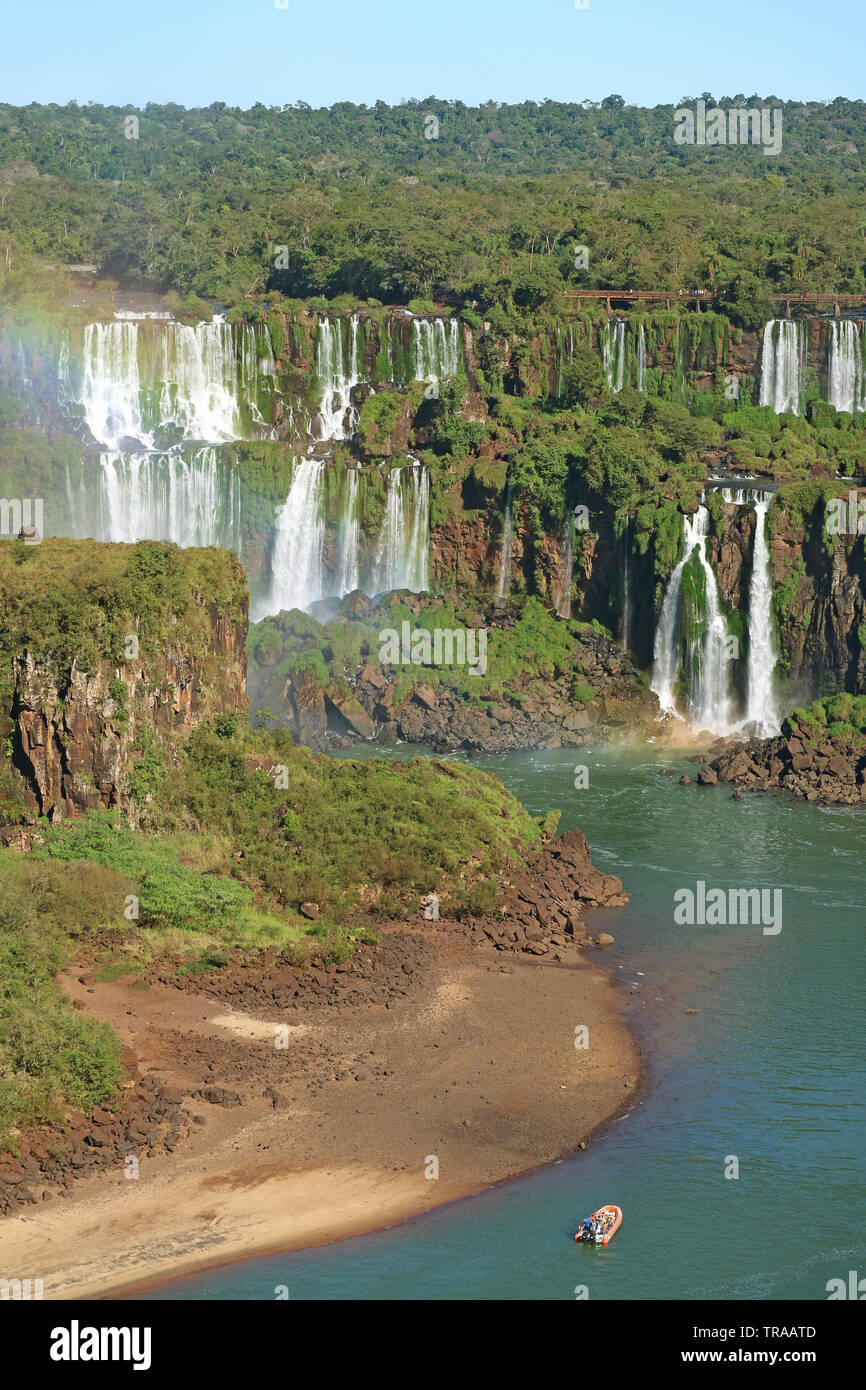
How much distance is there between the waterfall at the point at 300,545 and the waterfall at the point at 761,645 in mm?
16025

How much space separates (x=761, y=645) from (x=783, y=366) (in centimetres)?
1547

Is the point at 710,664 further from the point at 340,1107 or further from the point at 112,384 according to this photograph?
the point at 340,1107

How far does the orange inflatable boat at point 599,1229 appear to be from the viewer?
2756 centimetres

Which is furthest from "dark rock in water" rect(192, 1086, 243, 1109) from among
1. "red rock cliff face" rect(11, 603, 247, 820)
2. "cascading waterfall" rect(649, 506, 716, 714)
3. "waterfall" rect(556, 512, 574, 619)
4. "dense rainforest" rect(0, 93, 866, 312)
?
"dense rainforest" rect(0, 93, 866, 312)

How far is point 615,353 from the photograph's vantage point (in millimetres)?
70688

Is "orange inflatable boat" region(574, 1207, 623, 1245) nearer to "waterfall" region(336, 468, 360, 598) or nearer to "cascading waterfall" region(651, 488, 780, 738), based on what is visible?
"cascading waterfall" region(651, 488, 780, 738)

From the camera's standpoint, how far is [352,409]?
70.8 metres

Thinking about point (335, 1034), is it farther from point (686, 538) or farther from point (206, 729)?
point (686, 538)

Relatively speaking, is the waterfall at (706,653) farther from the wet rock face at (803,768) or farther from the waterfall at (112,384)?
the waterfall at (112,384)

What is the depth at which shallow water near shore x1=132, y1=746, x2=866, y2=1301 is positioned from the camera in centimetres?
2667

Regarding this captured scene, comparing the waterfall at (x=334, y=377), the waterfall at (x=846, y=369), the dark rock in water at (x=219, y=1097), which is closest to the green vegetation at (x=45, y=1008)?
the dark rock in water at (x=219, y=1097)

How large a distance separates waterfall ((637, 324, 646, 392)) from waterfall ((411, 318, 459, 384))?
6.77 metres

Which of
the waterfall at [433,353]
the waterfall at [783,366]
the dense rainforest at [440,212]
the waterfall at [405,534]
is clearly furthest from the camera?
the dense rainforest at [440,212]

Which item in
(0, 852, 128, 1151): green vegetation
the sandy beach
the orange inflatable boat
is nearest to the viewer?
the sandy beach
